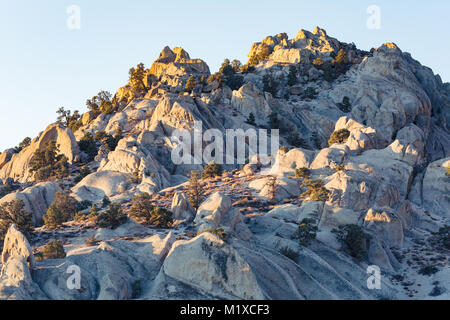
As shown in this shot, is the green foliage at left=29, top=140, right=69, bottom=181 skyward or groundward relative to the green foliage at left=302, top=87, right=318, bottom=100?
groundward

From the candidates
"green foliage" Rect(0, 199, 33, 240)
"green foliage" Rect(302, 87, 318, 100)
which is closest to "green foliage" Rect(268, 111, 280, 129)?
"green foliage" Rect(302, 87, 318, 100)

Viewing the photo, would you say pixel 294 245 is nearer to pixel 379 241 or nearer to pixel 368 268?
pixel 368 268

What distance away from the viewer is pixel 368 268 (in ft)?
162

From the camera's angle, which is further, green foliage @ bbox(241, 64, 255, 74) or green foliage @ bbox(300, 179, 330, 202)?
green foliage @ bbox(241, 64, 255, 74)

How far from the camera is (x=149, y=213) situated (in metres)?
57.9

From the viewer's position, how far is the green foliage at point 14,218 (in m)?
55.6

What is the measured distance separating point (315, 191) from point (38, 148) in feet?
198

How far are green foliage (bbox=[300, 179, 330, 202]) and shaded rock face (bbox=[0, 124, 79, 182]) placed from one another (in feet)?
155

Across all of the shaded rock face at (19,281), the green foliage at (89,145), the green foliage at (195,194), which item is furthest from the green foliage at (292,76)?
the shaded rock face at (19,281)

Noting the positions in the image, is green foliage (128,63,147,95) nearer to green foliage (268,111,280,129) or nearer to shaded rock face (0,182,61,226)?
green foliage (268,111,280,129)

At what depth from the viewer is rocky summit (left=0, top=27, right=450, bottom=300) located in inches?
1496

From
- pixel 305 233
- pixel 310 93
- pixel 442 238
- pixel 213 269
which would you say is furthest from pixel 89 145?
pixel 442 238

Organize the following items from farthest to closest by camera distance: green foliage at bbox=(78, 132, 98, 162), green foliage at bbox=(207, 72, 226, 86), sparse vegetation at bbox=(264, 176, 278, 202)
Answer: green foliage at bbox=(207, 72, 226, 86) < green foliage at bbox=(78, 132, 98, 162) < sparse vegetation at bbox=(264, 176, 278, 202)
